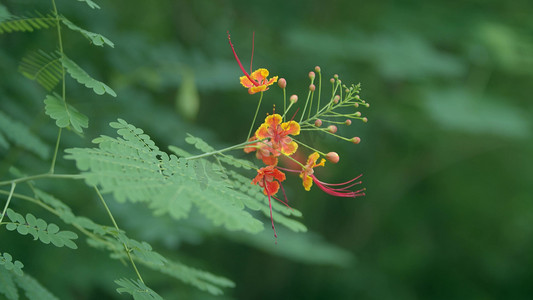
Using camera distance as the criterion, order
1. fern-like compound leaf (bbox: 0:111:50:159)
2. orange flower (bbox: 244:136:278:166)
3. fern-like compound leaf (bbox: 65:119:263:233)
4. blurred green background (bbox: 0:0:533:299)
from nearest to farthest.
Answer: fern-like compound leaf (bbox: 65:119:263:233) < orange flower (bbox: 244:136:278:166) < fern-like compound leaf (bbox: 0:111:50:159) < blurred green background (bbox: 0:0:533:299)

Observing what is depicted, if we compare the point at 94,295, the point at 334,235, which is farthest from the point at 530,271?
the point at 94,295

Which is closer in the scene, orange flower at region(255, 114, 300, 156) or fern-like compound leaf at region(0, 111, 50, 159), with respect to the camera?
orange flower at region(255, 114, 300, 156)

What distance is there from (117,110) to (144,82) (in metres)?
0.22

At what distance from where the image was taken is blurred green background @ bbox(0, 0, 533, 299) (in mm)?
2883

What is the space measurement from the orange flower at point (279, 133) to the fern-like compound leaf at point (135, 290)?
0.46 m

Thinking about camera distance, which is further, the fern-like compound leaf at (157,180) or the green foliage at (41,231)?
the green foliage at (41,231)

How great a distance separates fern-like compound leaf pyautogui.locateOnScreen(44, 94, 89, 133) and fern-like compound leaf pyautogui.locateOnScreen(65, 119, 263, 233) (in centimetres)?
13

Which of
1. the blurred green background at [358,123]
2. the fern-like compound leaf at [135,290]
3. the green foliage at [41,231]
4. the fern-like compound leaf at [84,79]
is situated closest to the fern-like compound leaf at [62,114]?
the fern-like compound leaf at [84,79]

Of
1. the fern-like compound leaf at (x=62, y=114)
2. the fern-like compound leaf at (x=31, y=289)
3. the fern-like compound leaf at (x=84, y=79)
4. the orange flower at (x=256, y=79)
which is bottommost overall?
the fern-like compound leaf at (x=31, y=289)

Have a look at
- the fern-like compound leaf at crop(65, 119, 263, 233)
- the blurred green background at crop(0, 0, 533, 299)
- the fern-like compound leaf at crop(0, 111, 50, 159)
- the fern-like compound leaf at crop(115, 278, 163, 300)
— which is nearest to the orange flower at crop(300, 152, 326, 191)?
the fern-like compound leaf at crop(65, 119, 263, 233)

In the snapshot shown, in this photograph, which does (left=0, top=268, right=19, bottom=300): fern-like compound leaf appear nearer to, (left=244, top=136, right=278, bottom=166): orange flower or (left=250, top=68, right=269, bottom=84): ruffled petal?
(left=244, top=136, right=278, bottom=166): orange flower

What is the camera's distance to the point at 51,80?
4.97ft

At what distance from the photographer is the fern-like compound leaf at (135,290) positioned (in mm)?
1180

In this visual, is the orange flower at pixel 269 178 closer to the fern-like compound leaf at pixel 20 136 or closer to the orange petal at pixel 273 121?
the orange petal at pixel 273 121
